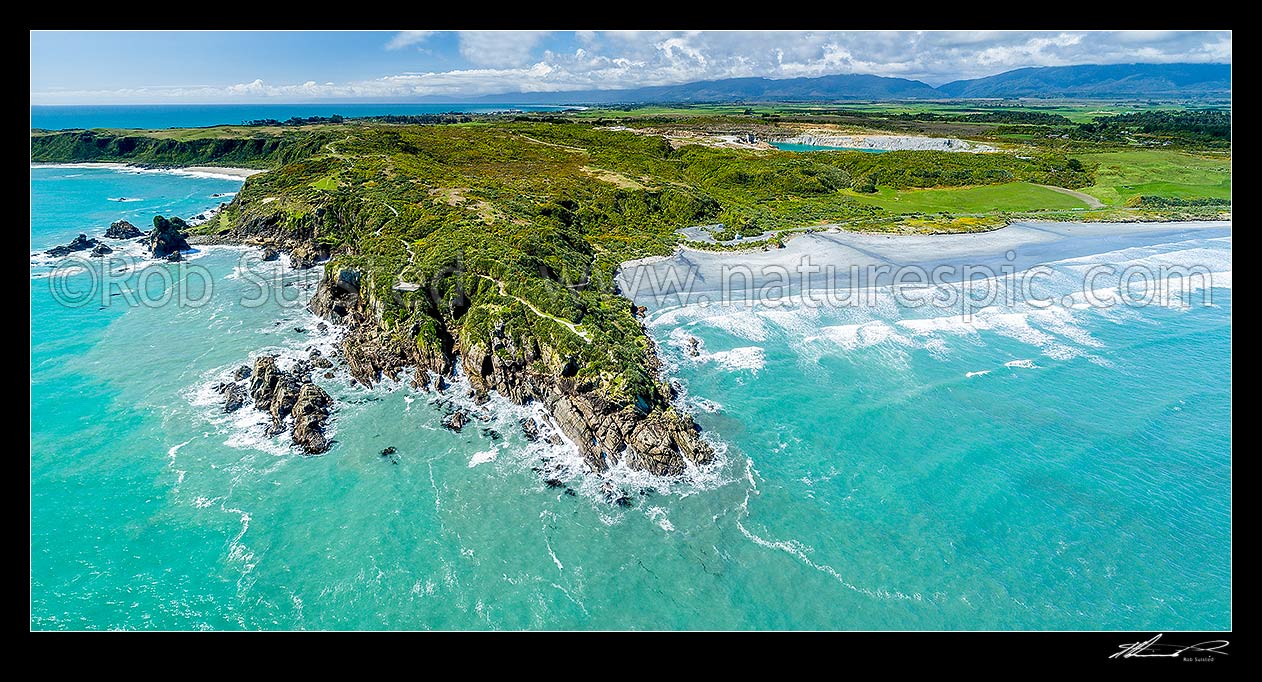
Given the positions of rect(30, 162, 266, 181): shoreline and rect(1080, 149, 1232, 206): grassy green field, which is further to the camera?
rect(30, 162, 266, 181): shoreline

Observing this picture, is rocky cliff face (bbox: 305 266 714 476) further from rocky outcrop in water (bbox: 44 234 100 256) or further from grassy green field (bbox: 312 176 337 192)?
rocky outcrop in water (bbox: 44 234 100 256)

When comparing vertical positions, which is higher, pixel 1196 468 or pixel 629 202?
pixel 629 202

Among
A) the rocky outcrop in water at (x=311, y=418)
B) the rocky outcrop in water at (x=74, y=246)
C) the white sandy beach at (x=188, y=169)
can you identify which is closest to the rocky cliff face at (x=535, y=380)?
the rocky outcrop in water at (x=311, y=418)

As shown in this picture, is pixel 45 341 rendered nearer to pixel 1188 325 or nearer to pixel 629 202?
pixel 629 202

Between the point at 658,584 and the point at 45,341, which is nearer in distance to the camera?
the point at 658,584

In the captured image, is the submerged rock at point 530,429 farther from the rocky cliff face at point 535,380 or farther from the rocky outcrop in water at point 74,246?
the rocky outcrop in water at point 74,246

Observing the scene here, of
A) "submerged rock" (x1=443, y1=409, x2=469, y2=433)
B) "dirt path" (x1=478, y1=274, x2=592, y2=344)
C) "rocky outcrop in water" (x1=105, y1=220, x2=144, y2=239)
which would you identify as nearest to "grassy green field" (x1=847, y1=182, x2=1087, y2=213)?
"dirt path" (x1=478, y1=274, x2=592, y2=344)
